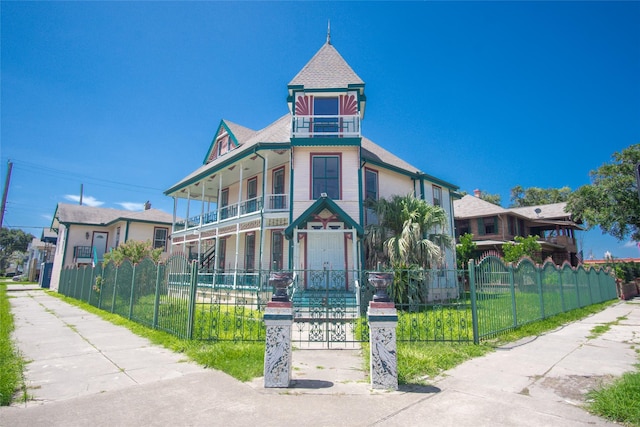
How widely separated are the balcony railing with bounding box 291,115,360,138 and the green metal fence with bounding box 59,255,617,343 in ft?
23.0

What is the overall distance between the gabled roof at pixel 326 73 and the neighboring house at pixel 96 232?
2207 cm

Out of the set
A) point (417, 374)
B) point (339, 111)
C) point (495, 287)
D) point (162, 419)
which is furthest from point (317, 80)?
point (162, 419)

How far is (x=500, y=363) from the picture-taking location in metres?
6.19

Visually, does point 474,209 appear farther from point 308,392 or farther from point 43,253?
point 43,253

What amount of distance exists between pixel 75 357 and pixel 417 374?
6.23 meters

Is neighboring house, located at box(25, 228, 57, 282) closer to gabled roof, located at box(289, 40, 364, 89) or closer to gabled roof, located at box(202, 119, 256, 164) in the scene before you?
gabled roof, located at box(202, 119, 256, 164)

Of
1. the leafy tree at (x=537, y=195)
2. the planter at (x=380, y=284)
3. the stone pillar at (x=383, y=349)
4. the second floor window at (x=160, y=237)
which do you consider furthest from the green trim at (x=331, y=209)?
the leafy tree at (x=537, y=195)

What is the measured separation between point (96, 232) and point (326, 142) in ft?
94.7

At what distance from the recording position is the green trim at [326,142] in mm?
15219

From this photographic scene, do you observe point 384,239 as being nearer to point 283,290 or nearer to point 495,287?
point 495,287

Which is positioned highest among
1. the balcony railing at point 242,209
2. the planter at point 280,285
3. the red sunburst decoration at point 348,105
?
the red sunburst decoration at point 348,105

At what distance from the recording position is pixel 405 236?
45.2 feet

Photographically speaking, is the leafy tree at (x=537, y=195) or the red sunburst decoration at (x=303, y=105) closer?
the red sunburst decoration at (x=303, y=105)

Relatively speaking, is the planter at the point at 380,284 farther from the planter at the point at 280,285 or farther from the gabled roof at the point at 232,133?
the gabled roof at the point at 232,133
